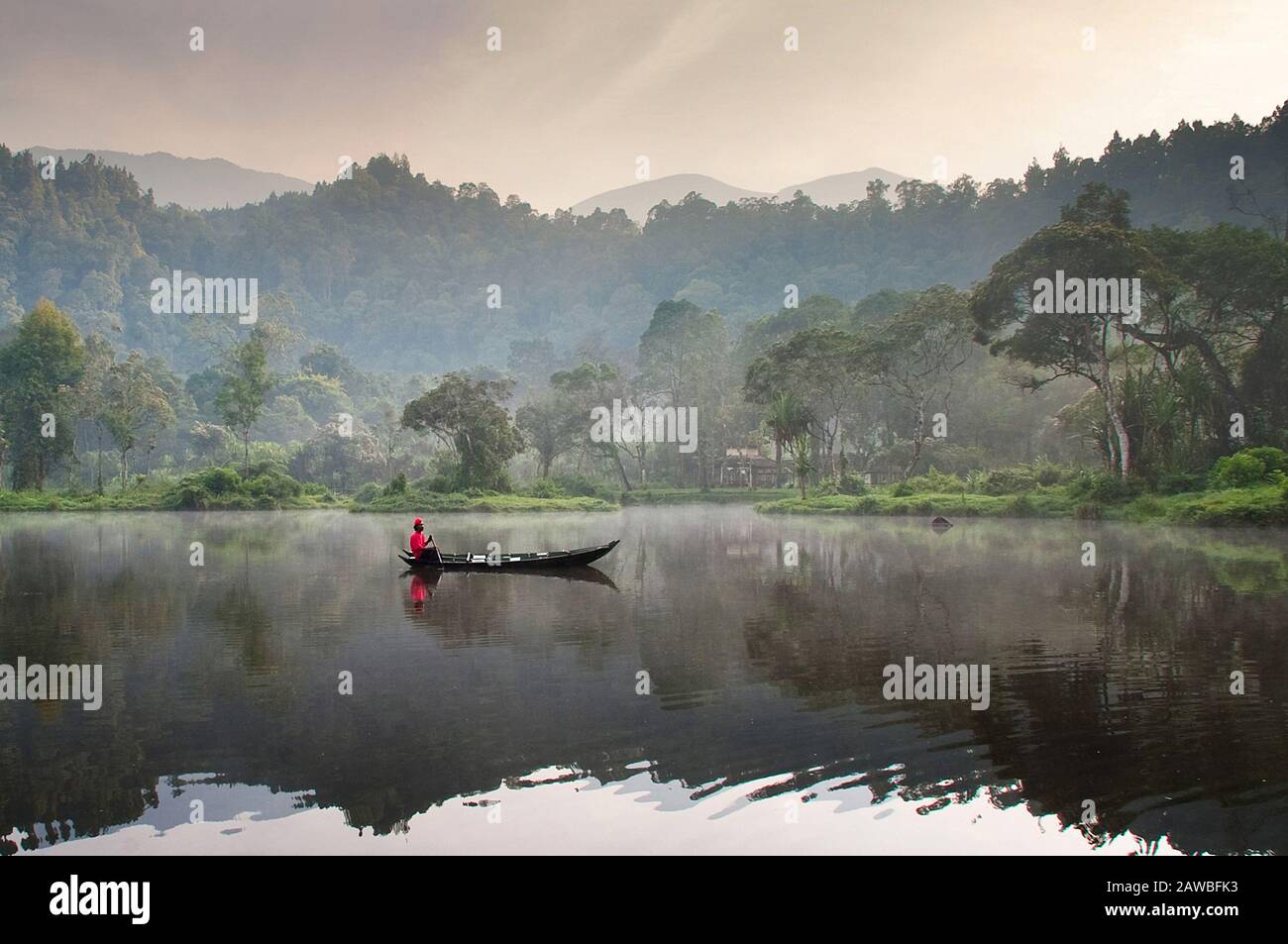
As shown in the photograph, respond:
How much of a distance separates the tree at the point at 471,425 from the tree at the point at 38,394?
2166 centimetres

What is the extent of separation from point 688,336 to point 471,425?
38548 mm

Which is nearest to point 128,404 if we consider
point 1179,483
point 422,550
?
point 422,550

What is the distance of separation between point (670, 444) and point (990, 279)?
37373 millimetres

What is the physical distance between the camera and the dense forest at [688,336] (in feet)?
131

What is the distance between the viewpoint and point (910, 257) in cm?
13925

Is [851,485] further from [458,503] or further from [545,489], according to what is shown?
[458,503]

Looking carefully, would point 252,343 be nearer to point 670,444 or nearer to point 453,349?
point 670,444

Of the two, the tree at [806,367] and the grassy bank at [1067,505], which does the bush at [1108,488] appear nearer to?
the grassy bank at [1067,505]

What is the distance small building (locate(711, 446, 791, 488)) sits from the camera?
72.7 m

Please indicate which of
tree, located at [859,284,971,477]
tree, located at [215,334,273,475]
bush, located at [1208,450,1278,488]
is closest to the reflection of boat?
bush, located at [1208,450,1278,488]

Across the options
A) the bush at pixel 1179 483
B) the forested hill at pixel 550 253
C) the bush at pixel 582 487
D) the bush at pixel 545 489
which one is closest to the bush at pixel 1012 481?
the bush at pixel 1179 483

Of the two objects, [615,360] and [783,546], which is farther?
[615,360]

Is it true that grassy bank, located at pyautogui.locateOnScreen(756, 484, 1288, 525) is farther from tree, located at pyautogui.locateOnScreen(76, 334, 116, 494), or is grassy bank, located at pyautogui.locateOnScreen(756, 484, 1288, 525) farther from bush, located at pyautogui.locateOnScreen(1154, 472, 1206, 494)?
tree, located at pyautogui.locateOnScreen(76, 334, 116, 494)

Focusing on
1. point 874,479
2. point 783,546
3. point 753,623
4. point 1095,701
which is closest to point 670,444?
point 874,479
